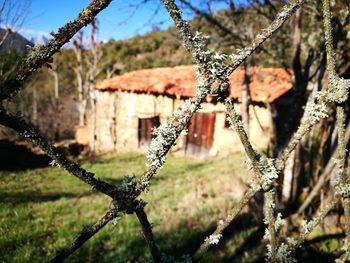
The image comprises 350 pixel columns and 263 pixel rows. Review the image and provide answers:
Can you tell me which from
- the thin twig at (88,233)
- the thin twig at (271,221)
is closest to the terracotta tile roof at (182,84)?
the thin twig at (271,221)

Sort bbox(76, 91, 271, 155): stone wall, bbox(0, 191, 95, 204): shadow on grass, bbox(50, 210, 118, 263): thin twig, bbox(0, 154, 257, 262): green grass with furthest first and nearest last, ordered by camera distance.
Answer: bbox(76, 91, 271, 155): stone wall → bbox(0, 191, 95, 204): shadow on grass → bbox(0, 154, 257, 262): green grass → bbox(50, 210, 118, 263): thin twig

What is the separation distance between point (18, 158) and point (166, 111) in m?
7.77

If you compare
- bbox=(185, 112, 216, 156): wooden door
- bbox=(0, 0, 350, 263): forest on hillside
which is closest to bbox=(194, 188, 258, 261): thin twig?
bbox=(0, 0, 350, 263): forest on hillside

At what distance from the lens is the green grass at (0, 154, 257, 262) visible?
17.2 feet

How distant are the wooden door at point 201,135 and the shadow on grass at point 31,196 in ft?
31.6

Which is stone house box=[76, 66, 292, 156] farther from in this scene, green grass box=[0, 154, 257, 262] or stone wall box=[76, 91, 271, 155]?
green grass box=[0, 154, 257, 262]

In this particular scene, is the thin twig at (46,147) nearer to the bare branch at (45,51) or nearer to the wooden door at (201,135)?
the bare branch at (45,51)

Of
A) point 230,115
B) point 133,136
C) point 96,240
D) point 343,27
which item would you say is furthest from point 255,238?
point 133,136

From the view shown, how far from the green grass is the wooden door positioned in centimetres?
596

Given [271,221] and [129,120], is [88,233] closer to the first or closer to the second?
[271,221]

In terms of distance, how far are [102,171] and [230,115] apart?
14066 mm

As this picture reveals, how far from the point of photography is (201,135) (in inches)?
755

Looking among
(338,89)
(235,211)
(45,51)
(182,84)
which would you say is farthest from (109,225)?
(182,84)

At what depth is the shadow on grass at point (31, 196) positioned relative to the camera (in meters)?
8.73
